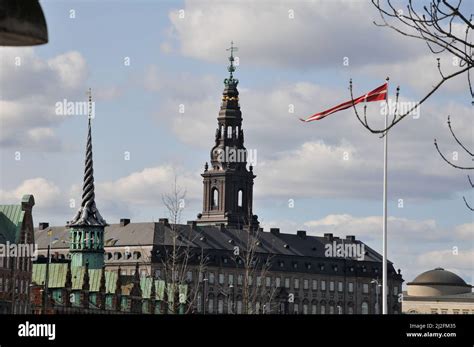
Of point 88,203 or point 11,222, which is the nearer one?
point 11,222

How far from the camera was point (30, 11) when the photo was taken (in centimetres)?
1006

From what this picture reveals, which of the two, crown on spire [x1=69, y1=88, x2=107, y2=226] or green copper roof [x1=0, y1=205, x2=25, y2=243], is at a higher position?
crown on spire [x1=69, y1=88, x2=107, y2=226]

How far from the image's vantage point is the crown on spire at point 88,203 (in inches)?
6919

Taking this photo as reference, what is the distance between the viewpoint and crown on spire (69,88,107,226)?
6919 inches

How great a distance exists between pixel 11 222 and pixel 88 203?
4371 centimetres

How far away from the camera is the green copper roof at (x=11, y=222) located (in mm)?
132875

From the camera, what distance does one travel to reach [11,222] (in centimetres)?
13388

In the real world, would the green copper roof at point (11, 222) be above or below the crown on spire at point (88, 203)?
below

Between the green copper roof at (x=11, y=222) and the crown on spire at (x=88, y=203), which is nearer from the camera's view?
the green copper roof at (x=11, y=222)

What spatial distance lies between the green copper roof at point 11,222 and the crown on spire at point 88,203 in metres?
39.8

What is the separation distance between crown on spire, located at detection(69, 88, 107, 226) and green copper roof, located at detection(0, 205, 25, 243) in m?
39.8

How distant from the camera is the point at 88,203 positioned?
582ft
